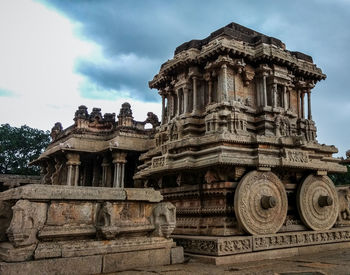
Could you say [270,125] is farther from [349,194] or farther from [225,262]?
[225,262]

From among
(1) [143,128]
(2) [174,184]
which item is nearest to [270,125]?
(2) [174,184]

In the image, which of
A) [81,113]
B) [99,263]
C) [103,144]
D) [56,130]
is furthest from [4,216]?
[56,130]

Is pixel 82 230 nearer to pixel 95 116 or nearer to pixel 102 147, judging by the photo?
pixel 102 147

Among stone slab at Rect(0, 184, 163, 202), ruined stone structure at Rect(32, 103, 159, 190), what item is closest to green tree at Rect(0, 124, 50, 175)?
ruined stone structure at Rect(32, 103, 159, 190)

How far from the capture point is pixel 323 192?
10328 millimetres

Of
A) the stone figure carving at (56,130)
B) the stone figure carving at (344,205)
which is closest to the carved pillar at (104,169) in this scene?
the stone figure carving at (56,130)

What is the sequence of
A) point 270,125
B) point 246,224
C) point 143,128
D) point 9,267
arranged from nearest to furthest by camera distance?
point 9,267 < point 246,224 < point 270,125 < point 143,128

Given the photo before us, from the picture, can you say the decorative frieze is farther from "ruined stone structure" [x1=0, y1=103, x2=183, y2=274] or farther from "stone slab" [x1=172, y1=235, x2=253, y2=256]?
"ruined stone structure" [x1=0, y1=103, x2=183, y2=274]

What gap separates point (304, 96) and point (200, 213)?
6703 millimetres

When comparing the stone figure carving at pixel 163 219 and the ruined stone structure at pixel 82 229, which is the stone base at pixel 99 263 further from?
the stone figure carving at pixel 163 219

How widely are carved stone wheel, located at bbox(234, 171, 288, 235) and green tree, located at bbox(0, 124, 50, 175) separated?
133 feet

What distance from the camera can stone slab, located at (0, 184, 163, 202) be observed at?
18.9 ft

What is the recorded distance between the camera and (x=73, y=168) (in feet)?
79.4

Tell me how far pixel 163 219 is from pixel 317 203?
17.1 feet
